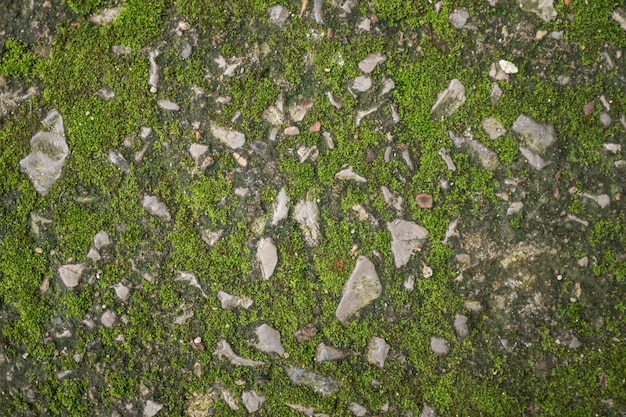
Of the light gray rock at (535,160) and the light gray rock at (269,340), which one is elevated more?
the light gray rock at (535,160)

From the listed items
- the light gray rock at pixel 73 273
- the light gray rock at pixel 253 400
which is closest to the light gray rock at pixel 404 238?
the light gray rock at pixel 253 400

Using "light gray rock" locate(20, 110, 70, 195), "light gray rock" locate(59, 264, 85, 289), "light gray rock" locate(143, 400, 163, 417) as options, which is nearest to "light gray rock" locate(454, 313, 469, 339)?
"light gray rock" locate(143, 400, 163, 417)

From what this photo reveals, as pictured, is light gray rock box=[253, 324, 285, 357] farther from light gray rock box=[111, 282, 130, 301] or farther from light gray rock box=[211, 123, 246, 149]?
light gray rock box=[211, 123, 246, 149]

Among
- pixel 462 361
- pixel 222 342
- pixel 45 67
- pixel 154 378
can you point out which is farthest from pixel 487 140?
pixel 45 67

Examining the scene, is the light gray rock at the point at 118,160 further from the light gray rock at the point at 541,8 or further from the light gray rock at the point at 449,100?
the light gray rock at the point at 541,8

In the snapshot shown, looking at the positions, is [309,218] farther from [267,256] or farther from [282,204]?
[267,256]

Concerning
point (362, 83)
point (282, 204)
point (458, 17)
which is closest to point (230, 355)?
point (282, 204)
